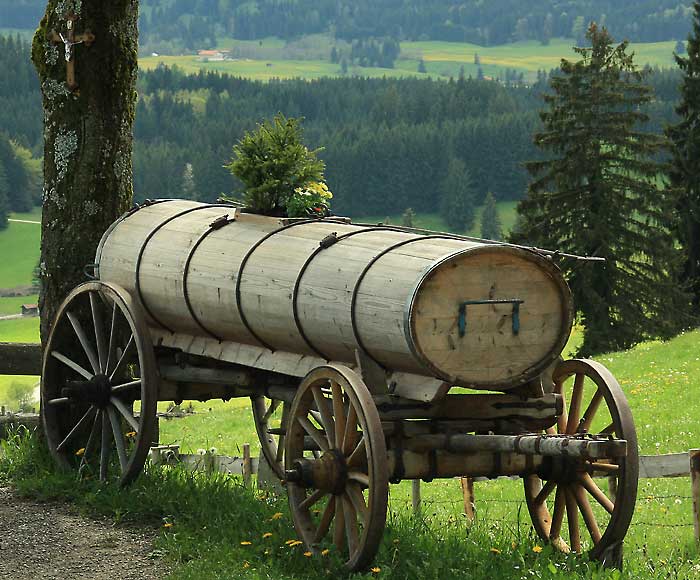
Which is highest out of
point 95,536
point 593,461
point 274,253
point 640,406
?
point 274,253

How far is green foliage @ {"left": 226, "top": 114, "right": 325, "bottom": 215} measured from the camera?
1045 cm

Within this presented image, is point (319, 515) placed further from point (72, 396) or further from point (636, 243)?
point (636, 243)

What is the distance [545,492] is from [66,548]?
3.68 meters

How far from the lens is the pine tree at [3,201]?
159875 millimetres

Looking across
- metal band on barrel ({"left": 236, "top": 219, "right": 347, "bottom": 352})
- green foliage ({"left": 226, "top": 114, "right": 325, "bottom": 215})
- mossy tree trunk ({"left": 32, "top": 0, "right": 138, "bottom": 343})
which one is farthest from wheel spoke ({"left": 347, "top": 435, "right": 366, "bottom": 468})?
mossy tree trunk ({"left": 32, "top": 0, "right": 138, "bottom": 343})

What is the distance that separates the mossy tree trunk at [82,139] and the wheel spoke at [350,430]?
4.33m

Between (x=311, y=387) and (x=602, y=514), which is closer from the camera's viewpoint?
(x=311, y=387)

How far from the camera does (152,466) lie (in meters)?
11.0

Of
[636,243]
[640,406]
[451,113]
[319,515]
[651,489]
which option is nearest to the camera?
[319,515]

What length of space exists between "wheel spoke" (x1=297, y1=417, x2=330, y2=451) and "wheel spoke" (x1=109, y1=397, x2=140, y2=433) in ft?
6.59

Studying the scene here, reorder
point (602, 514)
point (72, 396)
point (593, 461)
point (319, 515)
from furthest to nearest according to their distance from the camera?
point (602, 514) < point (72, 396) < point (319, 515) < point (593, 461)

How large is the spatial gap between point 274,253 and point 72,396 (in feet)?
8.83

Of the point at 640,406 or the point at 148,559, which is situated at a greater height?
the point at 148,559

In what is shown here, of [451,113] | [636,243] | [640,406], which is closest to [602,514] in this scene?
[640,406]
